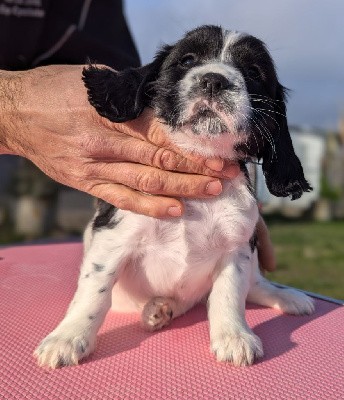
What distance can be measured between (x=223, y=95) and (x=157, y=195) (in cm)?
45

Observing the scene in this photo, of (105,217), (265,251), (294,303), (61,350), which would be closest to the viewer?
(61,350)

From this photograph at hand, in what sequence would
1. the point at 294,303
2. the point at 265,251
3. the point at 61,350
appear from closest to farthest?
the point at 61,350 → the point at 294,303 → the point at 265,251

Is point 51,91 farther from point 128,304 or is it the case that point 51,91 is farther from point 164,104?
point 128,304

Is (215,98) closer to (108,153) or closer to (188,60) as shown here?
(188,60)

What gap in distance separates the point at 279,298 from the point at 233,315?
59 cm

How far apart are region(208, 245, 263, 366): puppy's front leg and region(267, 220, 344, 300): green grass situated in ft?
17.9

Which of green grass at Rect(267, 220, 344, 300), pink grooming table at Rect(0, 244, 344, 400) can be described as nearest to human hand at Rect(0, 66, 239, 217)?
pink grooming table at Rect(0, 244, 344, 400)

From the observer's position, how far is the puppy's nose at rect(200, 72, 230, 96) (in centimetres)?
190

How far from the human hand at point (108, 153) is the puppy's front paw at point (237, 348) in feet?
1.55

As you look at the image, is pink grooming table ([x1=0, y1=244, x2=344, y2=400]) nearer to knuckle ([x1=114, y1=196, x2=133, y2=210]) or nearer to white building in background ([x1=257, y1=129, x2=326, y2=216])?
knuckle ([x1=114, y1=196, x2=133, y2=210])

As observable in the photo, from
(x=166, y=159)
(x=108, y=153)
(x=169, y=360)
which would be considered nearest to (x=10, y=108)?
→ (x=108, y=153)

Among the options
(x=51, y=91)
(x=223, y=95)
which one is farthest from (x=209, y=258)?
(x=51, y=91)

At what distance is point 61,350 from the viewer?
6.21ft

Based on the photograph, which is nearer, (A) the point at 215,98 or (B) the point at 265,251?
(A) the point at 215,98
